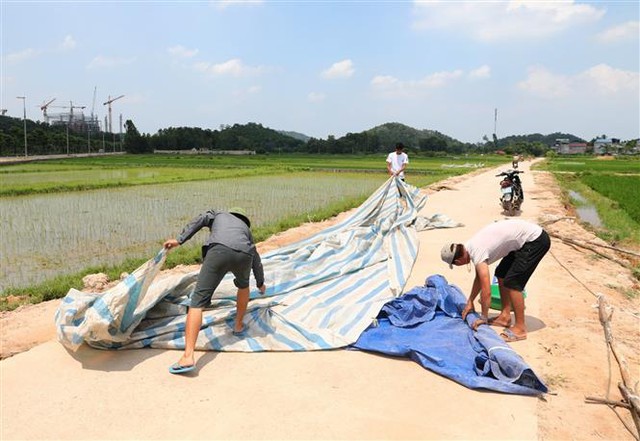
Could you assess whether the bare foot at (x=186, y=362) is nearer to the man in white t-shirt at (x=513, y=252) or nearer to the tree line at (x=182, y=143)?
the man in white t-shirt at (x=513, y=252)

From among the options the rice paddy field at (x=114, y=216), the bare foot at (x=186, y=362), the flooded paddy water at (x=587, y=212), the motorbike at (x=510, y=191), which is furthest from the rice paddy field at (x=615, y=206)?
the bare foot at (x=186, y=362)

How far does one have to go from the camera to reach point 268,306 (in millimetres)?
4426

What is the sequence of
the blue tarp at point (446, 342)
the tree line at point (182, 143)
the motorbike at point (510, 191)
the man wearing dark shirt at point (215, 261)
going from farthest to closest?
the tree line at point (182, 143) → the motorbike at point (510, 191) → the man wearing dark shirt at point (215, 261) → the blue tarp at point (446, 342)

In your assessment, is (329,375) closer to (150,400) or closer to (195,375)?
(195,375)

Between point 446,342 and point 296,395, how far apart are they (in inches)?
52.7

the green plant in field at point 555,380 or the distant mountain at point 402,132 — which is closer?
the green plant in field at point 555,380

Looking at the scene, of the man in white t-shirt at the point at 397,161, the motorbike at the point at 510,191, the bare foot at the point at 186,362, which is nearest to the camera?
the bare foot at the point at 186,362

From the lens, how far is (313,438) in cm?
270

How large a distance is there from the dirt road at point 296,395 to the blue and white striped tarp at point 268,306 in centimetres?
16

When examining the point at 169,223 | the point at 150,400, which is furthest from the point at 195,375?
the point at 169,223

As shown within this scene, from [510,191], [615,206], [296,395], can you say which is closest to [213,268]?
[296,395]

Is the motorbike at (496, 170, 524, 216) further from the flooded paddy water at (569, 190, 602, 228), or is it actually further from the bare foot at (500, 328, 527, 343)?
the bare foot at (500, 328, 527, 343)

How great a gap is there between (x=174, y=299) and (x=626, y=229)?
9377 millimetres

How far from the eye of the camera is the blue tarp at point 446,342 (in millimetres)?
3207
